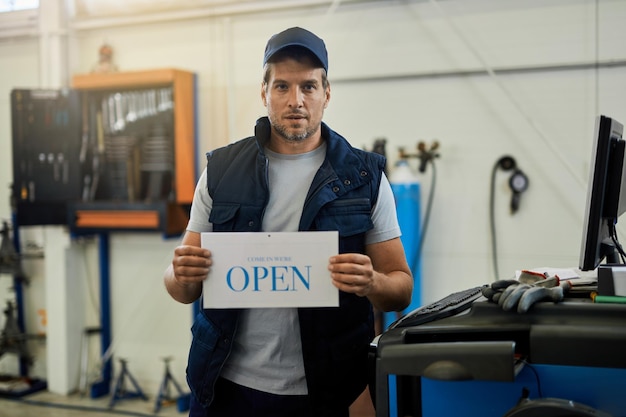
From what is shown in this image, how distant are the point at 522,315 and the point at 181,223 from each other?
2985 millimetres

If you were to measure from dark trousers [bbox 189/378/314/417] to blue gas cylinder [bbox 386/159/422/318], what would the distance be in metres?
1.95

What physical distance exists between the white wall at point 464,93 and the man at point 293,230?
2030mm

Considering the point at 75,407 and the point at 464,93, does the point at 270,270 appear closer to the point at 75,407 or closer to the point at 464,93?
the point at 464,93

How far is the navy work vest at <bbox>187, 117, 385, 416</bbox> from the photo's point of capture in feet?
4.88

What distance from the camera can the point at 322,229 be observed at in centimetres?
149

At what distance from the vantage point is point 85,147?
13.4 feet

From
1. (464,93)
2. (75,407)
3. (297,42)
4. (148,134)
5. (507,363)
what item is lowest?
(75,407)

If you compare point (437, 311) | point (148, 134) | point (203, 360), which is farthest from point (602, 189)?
point (148, 134)

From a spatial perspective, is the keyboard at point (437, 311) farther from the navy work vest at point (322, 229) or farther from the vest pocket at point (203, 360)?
the vest pocket at point (203, 360)

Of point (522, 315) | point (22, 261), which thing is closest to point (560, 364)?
point (522, 315)

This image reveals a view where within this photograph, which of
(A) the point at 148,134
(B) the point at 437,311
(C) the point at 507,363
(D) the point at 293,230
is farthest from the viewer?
(A) the point at 148,134

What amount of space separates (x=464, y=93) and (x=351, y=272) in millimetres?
2342

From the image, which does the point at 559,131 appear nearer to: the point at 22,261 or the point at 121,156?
the point at 121,156

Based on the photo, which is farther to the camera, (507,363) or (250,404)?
(250,404)
